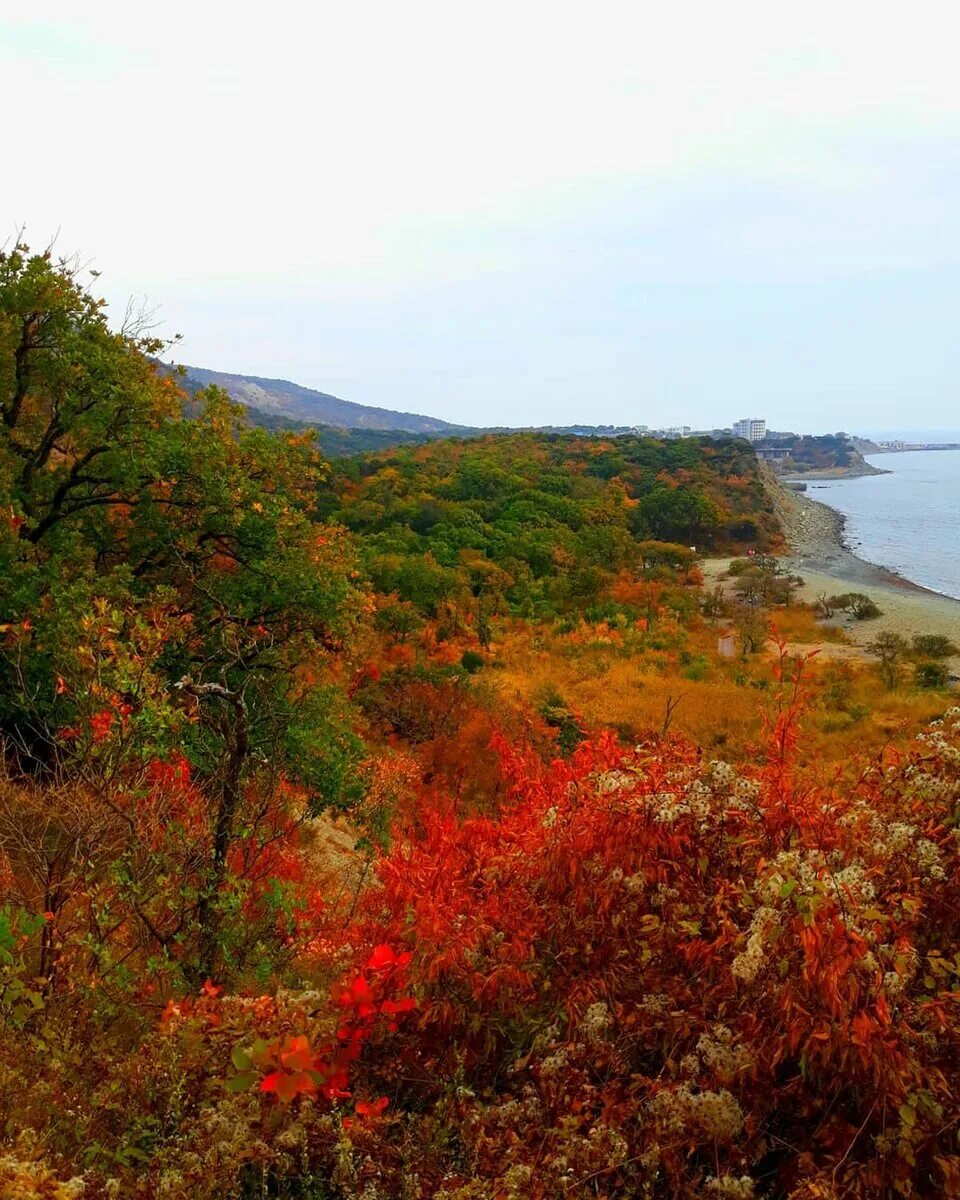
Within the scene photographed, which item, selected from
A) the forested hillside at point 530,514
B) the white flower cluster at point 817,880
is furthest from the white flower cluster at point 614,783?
the forested hillside at point 530,514

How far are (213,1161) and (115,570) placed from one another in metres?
9.73

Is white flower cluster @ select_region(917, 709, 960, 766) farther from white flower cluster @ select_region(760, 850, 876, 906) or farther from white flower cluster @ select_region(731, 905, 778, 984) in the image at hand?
white flower cluster @ select_region(731, 905, 778, 984)

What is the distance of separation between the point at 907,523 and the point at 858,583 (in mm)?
43402

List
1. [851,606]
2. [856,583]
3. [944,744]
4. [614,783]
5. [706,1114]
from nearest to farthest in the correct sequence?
[706,1114] → [944,744] → [614,783] → [851,606] → [856,583]

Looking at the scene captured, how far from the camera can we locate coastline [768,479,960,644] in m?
37.7

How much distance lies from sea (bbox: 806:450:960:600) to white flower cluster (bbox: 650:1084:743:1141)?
169ft

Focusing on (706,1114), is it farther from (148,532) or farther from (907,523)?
(907,523)

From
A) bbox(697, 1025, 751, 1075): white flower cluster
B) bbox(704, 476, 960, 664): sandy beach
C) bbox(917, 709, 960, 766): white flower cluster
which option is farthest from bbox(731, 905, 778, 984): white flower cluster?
bbox(704, 476, 960, 664): sandy beach

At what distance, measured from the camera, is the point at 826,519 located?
8444 cm

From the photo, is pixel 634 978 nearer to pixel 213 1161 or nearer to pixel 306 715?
pixel 213 1161

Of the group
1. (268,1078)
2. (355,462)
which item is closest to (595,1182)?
(268,1078)

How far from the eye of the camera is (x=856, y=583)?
5012 centimetres

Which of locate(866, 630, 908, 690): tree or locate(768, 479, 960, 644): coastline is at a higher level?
locate(768, 479, 960, 644): coastline

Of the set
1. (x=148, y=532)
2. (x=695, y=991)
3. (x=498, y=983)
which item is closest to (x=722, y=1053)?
(x=695, y=991)
